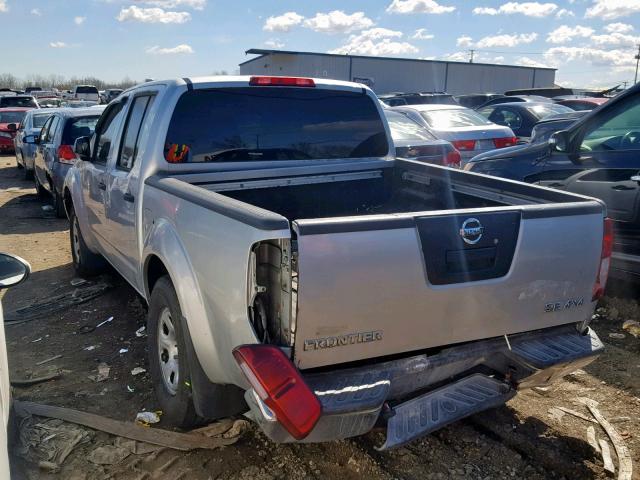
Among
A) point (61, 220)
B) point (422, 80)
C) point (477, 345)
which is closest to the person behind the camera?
point (477, 345)

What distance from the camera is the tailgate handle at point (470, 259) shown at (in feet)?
8.59

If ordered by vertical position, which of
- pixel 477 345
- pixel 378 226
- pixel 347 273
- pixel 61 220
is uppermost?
pixel 378 226

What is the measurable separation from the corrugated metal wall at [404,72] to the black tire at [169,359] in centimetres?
3875

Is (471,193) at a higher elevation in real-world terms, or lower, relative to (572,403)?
higher

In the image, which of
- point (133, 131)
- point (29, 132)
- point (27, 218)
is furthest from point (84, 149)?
point (29, 132)

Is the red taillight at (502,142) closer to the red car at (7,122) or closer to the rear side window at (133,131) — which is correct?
the rear side window at (133,131)

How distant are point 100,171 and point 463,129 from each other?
6.63 m

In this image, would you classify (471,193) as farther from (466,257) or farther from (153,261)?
(153,261)

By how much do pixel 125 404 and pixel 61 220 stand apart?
7.30m

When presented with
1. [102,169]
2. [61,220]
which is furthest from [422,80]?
[102,169]

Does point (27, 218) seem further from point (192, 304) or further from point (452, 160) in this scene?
point (192, 304)

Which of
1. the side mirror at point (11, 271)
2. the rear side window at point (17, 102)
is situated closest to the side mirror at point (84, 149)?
the side mirror at point (11, 271)

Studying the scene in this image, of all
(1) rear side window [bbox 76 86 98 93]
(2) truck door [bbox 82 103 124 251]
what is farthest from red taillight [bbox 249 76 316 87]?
(1) rear side window [bbox 76 86 98 93]

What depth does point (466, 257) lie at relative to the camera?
8.70 ft
